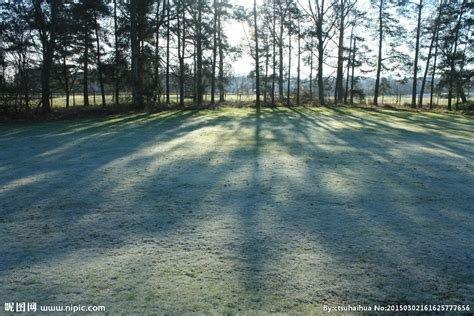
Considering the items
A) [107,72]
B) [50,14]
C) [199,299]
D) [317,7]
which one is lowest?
[199,299]

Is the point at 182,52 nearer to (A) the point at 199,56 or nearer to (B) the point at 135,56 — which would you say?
(A) the point at 199,56

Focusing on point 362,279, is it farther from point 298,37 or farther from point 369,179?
point 298,37

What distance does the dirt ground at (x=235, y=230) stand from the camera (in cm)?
294

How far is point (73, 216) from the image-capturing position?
4645 mm

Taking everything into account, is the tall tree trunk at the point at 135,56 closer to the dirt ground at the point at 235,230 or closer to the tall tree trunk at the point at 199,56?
the tall tree trunk at the point at 199,56

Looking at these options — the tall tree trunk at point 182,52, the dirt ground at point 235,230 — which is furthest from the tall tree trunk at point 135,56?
the dirt ground at point 235,230

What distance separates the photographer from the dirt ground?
2936 millimetres

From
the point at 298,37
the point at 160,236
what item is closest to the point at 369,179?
the point at 160,236

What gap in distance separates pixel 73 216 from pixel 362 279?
359 cm

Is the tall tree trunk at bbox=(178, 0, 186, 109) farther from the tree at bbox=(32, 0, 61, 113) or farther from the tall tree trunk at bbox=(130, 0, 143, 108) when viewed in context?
the tree at bbox=(32, 0, 61, 113)

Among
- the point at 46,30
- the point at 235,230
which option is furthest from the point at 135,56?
the point at 235,230

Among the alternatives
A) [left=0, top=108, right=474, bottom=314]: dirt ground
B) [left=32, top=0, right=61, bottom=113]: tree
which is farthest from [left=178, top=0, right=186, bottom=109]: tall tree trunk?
[left=0, top=108, right=474, bottom=314]: dirt ground

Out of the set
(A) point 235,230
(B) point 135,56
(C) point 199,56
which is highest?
(C) point 199,56

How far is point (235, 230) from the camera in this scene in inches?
164
